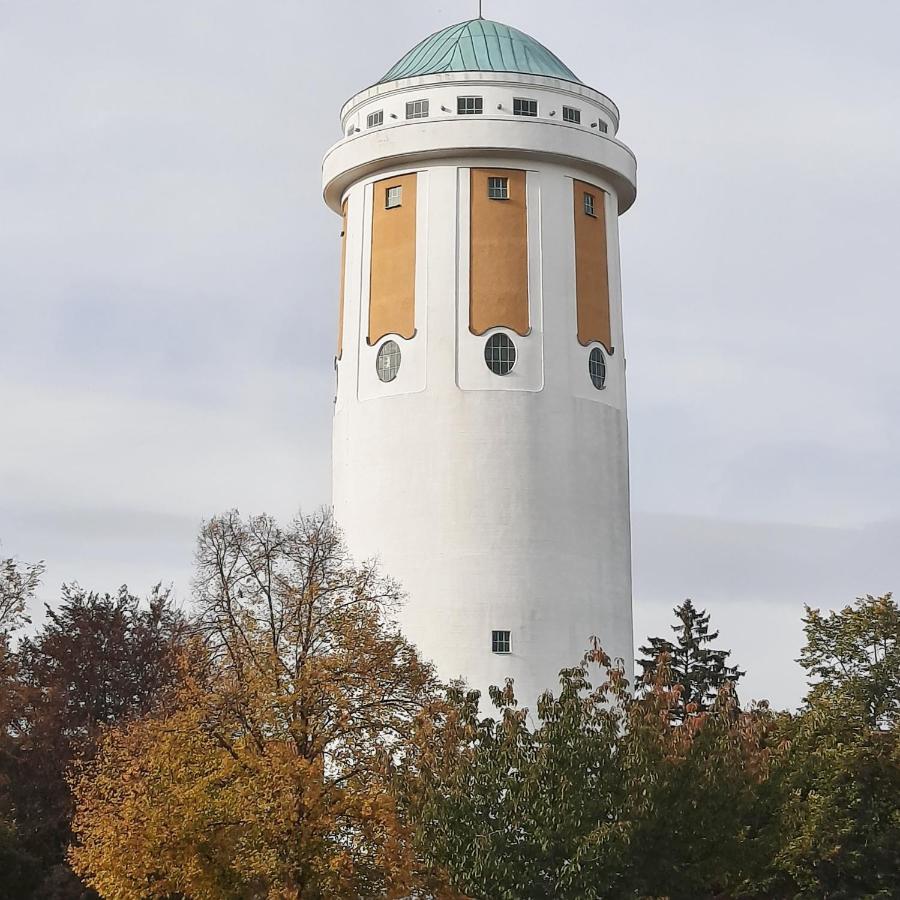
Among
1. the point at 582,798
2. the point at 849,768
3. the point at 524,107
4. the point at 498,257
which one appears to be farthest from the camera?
the point at 524,107

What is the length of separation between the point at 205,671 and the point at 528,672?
466 inches

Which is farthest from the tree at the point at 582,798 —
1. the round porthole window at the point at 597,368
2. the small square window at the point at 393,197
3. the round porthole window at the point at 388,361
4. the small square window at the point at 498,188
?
the small square window at the point at 393,197

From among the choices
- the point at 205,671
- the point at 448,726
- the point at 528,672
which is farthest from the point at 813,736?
the point at 205,671

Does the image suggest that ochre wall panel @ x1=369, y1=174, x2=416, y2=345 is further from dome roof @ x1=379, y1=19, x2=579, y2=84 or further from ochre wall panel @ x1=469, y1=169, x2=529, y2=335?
dome roof @ x1=379, y1=19, x2=579, y2=84

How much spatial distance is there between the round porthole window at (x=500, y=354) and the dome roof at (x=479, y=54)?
711 cm

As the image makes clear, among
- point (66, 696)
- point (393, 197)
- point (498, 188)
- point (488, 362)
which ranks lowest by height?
point (66, 696)

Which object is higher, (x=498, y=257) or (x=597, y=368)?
(x=498, y=257)

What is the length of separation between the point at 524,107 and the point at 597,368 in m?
6.94

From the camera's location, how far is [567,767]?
27.7m

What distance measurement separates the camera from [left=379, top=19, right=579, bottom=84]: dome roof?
4356cm

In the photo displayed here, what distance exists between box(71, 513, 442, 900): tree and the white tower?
9805mm

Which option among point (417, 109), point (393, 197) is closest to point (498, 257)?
point (393, 197)

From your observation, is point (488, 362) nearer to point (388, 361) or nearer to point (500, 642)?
point (388, 361)

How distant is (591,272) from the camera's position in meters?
42.9
